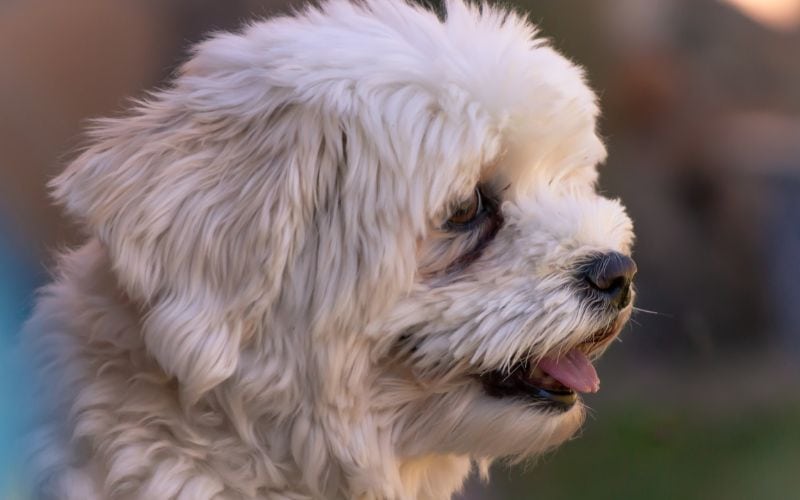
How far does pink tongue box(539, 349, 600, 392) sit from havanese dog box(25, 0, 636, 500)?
1.1 inches

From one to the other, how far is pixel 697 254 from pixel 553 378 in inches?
45.9

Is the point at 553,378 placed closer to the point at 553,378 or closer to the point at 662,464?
the point at 553,378

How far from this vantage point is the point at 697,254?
2453mm

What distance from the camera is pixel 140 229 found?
125 centimetres

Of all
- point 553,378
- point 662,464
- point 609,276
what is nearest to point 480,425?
point 553,378

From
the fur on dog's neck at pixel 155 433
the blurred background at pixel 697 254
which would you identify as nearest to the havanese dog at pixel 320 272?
the fur on dog's neck at pixel 155 433

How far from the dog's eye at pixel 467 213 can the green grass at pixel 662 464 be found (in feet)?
3.81

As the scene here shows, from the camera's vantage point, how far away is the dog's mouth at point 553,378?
1382 mm

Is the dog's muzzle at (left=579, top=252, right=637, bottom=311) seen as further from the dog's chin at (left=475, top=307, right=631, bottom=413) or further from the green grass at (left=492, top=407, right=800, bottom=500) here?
the green grass at (left=492, top=407, right=800, bottom=500)

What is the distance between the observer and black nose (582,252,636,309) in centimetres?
132

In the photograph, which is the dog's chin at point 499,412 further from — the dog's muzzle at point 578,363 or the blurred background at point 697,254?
the blurred background at point 697,254

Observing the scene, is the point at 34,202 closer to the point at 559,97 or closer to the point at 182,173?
the point at 182,173

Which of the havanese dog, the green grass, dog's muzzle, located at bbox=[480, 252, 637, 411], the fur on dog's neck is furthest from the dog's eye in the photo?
the green grass

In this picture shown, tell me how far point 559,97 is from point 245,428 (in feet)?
2.08
